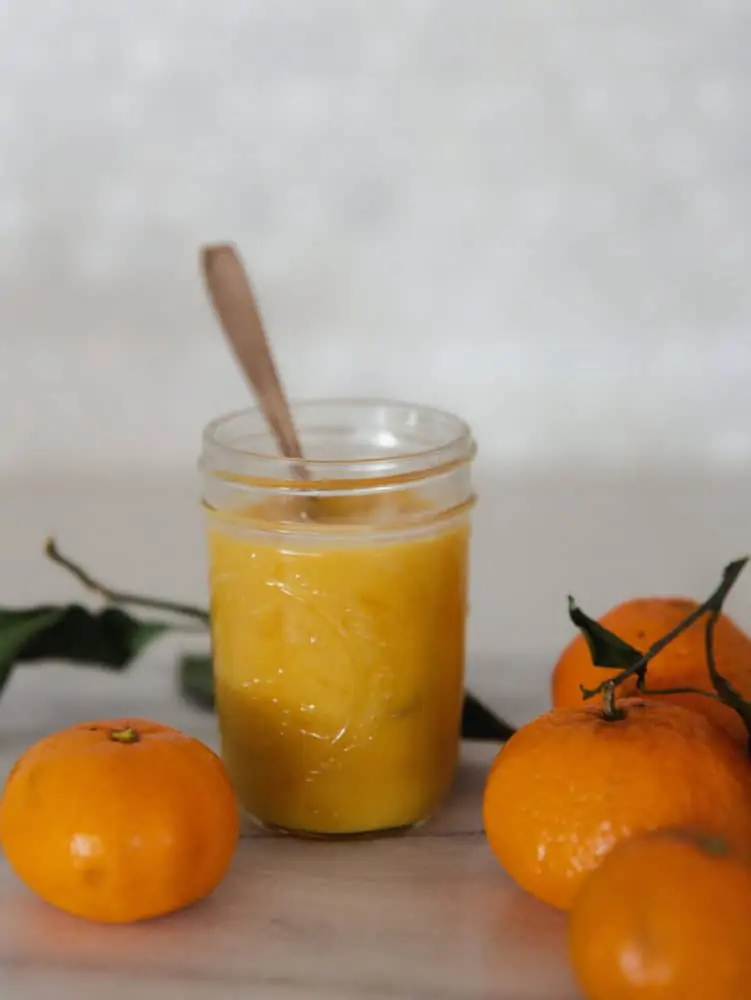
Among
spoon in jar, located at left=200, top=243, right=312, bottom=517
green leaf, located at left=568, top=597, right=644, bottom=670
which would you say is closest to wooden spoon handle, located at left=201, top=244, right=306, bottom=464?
spoon in jar, located at left=200, top=243, right=312, bottom=517

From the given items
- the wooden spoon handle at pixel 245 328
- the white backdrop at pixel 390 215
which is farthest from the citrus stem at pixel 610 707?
the white backdrop at pixel 390 215

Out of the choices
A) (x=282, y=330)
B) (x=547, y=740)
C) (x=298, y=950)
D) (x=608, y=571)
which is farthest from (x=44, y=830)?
(x=282, y=330)

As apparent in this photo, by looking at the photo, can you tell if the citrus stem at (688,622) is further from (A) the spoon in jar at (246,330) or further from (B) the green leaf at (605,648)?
(A) the spoon in jar at (246,330)

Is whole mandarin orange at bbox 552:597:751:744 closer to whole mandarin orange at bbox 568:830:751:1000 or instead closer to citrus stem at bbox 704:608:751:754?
citrus stem at bbox 704:608:751:754

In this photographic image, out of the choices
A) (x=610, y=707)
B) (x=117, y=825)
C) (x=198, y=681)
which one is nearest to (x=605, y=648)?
(x=610, y=707)

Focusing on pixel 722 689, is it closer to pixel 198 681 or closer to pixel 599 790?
pixel 599 790

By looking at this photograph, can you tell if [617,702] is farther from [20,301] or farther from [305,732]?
[20,301]
